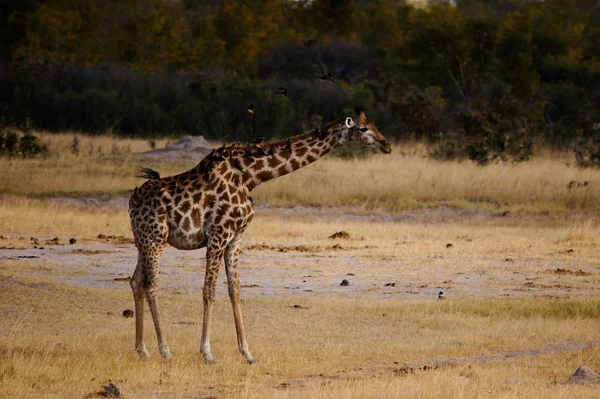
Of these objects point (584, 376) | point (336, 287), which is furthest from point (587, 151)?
point (584, 376)

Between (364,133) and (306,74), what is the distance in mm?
42665

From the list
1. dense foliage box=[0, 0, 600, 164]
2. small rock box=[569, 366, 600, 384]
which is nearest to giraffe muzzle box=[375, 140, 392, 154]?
small rock box=[569, 366, 600, 384]

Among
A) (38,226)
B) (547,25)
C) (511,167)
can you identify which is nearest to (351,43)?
(547,25)

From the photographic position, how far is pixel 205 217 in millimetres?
9797

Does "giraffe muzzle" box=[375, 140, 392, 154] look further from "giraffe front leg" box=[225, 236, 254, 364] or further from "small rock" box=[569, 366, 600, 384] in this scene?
"small rock" box=[569, 366, 600, 384]

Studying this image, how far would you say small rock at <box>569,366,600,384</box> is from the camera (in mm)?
9297

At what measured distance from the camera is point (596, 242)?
18031 millimetres

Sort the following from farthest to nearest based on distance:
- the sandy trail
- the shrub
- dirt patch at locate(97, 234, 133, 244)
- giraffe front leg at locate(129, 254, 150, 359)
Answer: the shrub, dirt patch at locate(97, 234, 133, 244), the sandy trail, giraffe front leg at locate(129, 254, 150, 359)

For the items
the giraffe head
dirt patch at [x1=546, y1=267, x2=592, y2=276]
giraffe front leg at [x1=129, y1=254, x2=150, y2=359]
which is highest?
the giraffe head

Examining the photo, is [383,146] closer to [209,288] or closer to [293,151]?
[293,151]

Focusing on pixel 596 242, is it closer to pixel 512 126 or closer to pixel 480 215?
pixel 480 215

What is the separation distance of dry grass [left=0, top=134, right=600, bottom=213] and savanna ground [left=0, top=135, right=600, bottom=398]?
0.06 meters

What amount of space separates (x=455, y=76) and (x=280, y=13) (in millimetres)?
21963

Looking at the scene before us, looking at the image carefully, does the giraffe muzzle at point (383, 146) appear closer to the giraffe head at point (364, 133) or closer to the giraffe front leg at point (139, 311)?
the giraffe head at point (364, 133)
